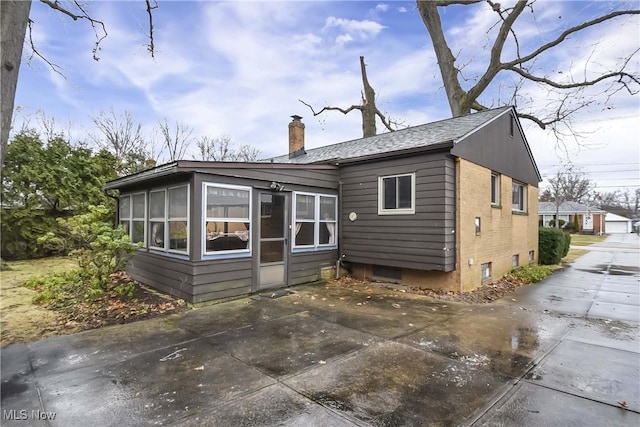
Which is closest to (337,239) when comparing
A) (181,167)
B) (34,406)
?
(181,167)

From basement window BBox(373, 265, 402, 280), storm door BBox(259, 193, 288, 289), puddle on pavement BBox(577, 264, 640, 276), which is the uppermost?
storm door BBox(259, 193, 288, 289)

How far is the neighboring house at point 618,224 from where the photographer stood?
50594 mm

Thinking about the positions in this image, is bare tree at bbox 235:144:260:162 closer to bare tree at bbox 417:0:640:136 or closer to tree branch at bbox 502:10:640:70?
bare tree at bbox 417:0:640:136

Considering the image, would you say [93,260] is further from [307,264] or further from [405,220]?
[405,220]

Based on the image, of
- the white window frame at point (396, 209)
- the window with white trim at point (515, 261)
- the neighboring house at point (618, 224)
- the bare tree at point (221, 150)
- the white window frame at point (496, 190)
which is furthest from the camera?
the neighboring house at point (618, 224)

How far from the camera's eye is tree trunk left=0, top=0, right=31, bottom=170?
223 centimetres

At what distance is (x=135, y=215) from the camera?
8.52 meters

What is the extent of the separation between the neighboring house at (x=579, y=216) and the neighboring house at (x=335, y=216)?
39755mm

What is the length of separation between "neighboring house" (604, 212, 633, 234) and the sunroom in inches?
2461

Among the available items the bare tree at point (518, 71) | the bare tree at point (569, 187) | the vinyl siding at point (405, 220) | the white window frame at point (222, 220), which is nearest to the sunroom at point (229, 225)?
the white window frame at point (222, 220)

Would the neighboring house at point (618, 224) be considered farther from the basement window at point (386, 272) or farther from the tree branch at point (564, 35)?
the basement window at point (386, 272)

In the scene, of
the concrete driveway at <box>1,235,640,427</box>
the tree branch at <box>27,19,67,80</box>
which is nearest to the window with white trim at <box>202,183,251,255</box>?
the concrete driveway at <box>1,235,640,427</box>

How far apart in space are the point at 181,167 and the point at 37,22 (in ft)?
9.72

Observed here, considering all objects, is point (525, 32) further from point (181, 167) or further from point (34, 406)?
point (34, 406)
